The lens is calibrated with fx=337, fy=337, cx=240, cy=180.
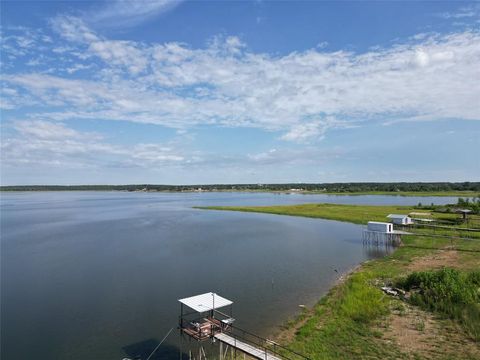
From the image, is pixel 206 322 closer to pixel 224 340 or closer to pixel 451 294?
pixel 224 340

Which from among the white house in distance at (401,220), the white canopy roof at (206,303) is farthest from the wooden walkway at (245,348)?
the white house in distance at (401,220)

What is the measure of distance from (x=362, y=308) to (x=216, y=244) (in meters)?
33.5

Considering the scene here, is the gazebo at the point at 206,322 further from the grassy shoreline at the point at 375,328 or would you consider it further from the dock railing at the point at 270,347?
the grassy shoreline at the point at 375,328

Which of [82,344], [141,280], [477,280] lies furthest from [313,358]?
[141,280]

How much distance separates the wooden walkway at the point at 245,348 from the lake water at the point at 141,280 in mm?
3582

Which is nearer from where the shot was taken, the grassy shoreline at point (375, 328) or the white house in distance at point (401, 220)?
the grassy shoreline at point (375, 328)

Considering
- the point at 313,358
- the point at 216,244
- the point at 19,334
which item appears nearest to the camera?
the point at 313,358

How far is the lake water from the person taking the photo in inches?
941

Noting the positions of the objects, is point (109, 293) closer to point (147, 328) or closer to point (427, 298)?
point (147, 328)

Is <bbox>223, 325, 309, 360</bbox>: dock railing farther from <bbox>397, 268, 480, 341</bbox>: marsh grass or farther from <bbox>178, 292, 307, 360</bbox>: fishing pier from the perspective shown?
<bbox>397, 268, 480, 341</bbox>: marsh grass

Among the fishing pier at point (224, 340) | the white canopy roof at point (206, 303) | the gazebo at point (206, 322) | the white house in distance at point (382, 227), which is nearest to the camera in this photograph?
the fishing pier at point (224, 340)

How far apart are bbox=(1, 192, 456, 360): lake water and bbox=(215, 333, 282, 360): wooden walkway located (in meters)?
3.58

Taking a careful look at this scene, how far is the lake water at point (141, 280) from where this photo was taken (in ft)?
78.4

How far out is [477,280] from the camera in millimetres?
28328
